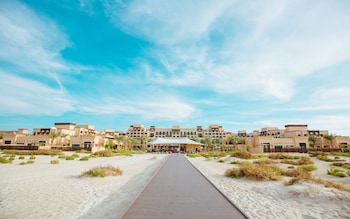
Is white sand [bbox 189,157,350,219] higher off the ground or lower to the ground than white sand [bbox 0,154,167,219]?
higher

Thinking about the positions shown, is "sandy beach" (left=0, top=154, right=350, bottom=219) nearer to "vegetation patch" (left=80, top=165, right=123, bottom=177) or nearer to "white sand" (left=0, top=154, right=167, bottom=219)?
"white sand" (left=0, top=154, right=167, bottom=219)

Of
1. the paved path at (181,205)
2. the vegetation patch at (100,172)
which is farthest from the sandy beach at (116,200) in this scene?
the vegetation patch at (100,172)

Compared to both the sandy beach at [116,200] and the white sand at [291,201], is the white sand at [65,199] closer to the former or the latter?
the sandy beach at [116,200]

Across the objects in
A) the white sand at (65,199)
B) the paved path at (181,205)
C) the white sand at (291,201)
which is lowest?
the white sand at (65,199)

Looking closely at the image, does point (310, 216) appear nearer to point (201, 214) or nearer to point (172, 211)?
point (201, 214)

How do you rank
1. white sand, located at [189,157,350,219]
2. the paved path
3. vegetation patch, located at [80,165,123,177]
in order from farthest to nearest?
1. vegetation patch, located at [80,165,123,177]
2. white sand, located at [189,157,350,219]
3. the paved path

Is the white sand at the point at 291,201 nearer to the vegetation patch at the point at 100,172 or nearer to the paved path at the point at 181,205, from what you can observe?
the paved path at the point at 181,205

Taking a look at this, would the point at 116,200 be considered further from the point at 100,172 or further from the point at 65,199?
the point at 100,172

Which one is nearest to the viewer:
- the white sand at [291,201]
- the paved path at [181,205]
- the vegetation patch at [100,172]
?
the paved path at [181,205]

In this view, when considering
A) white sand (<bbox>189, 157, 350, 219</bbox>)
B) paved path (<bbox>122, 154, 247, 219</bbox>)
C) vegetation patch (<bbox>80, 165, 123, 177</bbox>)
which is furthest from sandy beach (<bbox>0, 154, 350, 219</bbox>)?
vegetation patch (<bbox>80, 165, 123, 177</bbox>)

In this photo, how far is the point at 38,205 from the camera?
240 inches

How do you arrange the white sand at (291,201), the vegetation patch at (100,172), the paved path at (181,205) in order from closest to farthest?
the paved path at (181,205)
the white sand at (291,201)
the vegetation patch at (100,172)

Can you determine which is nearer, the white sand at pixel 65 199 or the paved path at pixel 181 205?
the paved path at pixel 181 205

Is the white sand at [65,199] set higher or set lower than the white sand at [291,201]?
lower
